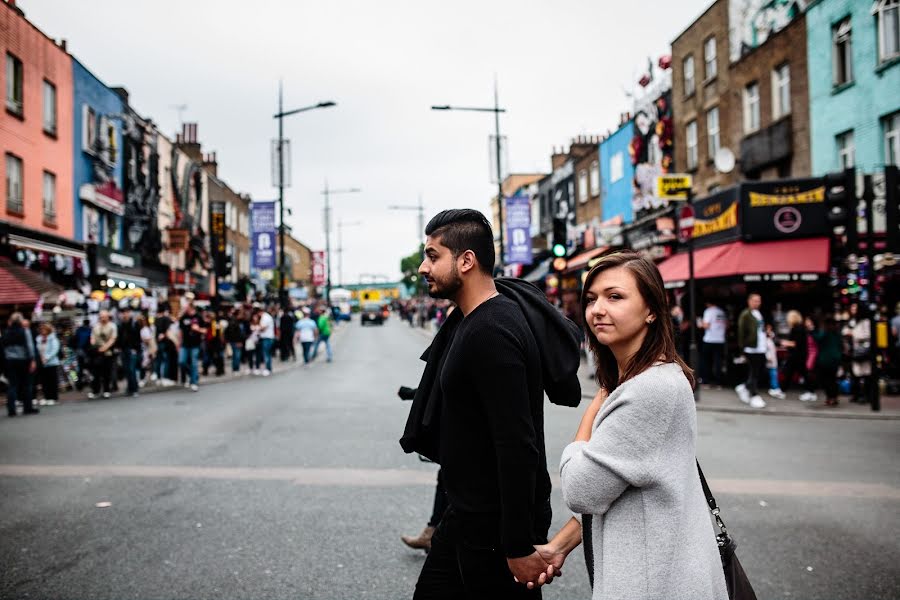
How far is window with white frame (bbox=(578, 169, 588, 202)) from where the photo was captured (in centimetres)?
3397

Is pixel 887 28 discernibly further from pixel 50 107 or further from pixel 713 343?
pixel 50 107

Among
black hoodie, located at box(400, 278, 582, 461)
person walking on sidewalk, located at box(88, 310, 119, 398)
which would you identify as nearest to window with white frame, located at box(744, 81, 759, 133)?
person walking on sidewalk, located at box(88, 310, 119, 398)

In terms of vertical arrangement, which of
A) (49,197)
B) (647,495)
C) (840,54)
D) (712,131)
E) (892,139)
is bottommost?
(647,495)

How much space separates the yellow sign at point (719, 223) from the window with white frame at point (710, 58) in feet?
19.1

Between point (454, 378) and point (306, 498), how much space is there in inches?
171

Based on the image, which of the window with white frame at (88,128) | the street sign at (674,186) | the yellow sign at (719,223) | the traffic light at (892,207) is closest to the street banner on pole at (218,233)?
the window with white frame at (88,128)

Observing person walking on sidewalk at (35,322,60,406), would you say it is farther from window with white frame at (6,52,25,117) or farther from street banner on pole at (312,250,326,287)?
street banner on pole at (312,250,326,287)

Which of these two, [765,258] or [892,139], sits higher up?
[892,139]

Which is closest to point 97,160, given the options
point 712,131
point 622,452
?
point 712,131

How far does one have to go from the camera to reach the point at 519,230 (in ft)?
83.0

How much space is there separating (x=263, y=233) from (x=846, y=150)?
18.3m

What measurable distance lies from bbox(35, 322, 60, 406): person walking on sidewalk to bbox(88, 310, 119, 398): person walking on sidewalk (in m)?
0.73

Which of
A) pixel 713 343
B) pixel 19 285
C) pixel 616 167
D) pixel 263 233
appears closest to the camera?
pixel 713 343

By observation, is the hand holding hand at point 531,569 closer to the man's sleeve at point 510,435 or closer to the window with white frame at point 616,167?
the man's sleeve at point 510,435
